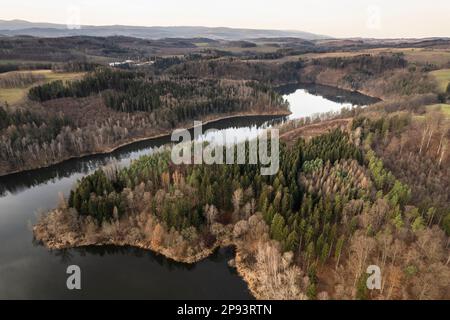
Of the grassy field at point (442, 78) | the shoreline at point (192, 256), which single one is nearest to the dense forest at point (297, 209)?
the shoreline at point (192, 256)

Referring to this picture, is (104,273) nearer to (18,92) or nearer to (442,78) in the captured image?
(18,92)

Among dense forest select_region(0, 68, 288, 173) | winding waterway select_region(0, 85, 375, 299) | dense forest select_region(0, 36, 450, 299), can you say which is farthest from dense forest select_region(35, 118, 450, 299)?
dense forest select_region(0, 68, 288, 173)

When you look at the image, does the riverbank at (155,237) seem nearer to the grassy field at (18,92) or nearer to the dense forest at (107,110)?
the dense forest at (107,110)

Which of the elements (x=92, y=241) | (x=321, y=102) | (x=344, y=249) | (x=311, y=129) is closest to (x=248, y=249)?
(x=344, y=249)

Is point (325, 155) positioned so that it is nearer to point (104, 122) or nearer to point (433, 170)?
A: point (433, 170)

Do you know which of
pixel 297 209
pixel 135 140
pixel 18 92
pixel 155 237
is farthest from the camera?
pixel 18 92

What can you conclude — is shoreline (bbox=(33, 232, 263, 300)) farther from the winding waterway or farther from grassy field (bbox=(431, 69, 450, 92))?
grassy field (bbox=(431, 69, 450, 92))

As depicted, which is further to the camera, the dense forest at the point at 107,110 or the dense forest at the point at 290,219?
the dense forest at the point at 107,110

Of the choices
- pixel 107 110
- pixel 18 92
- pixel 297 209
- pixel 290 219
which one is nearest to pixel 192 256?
pixel 290 219
